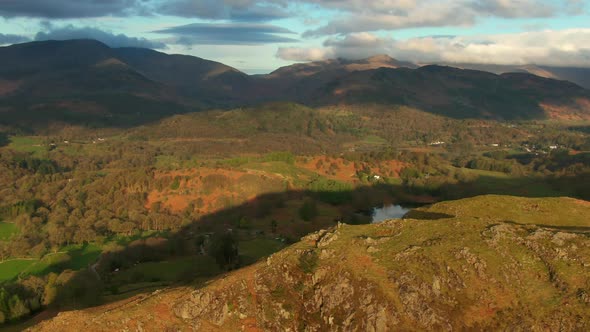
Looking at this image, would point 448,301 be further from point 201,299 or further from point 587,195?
point 587,195

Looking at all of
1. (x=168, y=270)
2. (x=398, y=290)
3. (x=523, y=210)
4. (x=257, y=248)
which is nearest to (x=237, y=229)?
(x=257, y=248)

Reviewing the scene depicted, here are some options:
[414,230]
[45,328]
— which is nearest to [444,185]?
[414,230]

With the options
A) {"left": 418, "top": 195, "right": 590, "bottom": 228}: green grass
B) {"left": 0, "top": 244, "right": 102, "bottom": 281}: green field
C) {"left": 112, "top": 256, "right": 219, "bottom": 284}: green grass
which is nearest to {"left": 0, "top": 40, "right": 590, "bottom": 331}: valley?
{"left": 418, "top": 195, "right": 590, "bottom": 228}: green grass

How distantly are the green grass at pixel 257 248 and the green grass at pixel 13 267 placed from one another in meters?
57.7

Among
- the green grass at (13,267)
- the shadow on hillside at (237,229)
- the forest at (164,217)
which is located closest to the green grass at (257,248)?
the forest at (164,217)

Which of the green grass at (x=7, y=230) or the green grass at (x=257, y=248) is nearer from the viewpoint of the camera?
the green grass at (x=257, y=248)

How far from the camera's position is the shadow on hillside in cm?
8131

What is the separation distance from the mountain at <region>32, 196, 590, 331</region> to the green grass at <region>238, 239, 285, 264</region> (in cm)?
4381

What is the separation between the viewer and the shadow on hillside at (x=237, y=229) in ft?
267

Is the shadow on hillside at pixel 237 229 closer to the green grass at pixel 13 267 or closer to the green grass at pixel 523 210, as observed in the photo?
the green grass at pixel 13 267

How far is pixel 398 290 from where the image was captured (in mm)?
45531

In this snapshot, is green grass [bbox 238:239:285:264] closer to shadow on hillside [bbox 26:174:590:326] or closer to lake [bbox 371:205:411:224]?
shadow on hillside [bbox 26:174:590:326]

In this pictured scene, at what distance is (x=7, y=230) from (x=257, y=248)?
96437 mm

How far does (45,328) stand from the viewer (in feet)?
150
